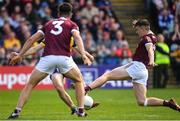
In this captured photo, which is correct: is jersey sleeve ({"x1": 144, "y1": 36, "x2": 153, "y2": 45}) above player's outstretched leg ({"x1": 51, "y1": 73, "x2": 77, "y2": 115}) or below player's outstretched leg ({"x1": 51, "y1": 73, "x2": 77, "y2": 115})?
above

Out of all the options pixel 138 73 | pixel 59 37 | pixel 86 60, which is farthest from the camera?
pixel 138 73

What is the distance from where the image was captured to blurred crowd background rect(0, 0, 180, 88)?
31.7m

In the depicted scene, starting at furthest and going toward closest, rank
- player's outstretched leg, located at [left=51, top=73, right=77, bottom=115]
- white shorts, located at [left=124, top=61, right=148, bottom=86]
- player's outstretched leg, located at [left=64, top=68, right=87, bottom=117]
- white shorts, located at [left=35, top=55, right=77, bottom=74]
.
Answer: white shorts, located at [left=124, top=61, right=148, bottom=86] → player's outstretched leg, located at [left=51, top=73, right=77, bottom=115] → player's outstretched leg, located at [left=64, top=68, right=87, bottom=117] → white shorts, located at [left=35, top=55, right=77, bottom=74]

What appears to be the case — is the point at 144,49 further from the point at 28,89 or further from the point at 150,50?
the point at 28,89

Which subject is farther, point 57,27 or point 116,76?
point 116,76

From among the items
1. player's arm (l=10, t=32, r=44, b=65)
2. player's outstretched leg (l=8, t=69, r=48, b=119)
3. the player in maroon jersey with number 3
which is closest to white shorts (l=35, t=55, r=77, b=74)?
the player in maroon jersey with number 3

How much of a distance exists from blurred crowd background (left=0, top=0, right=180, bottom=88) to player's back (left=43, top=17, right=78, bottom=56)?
15279mm

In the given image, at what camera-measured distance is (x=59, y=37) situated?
16.1m

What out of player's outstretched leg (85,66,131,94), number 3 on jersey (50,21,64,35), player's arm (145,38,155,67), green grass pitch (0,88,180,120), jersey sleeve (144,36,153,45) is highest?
number 3 on jersey (50,21,64,35)

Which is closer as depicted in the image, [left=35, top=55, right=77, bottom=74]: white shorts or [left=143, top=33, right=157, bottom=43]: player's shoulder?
[left=35, top=55, right=77, bottom=74]: white shorts

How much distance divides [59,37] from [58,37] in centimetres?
2

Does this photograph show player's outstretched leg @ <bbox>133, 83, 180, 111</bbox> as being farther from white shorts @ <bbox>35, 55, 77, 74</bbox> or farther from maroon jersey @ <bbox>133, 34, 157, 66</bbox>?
white shorts @ <bbox>35, 55, 77, 74</bbox>

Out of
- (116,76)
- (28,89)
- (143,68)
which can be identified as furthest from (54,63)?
(143,68)

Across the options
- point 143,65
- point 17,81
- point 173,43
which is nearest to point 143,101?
point 143,65
